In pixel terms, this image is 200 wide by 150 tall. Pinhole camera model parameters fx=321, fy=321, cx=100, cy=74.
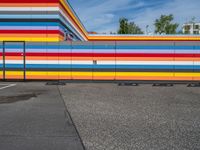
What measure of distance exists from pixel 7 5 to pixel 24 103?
37.7 ft

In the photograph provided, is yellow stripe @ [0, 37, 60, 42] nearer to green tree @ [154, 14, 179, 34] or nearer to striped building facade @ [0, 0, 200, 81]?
striped building facade @ [0, 0, 200, 81]

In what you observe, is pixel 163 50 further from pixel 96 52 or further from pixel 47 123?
pixel 47 123

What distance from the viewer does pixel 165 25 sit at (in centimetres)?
7706

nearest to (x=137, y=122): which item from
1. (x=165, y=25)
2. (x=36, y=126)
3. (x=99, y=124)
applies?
(x=99, y=124)

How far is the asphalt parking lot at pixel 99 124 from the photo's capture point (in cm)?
626

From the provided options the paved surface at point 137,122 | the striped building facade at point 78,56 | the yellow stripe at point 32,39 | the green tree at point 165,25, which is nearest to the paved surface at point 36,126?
the paved surface at point 137,122

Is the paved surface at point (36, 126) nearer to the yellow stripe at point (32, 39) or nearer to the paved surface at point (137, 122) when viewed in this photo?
the paved surface at point (137, 122)

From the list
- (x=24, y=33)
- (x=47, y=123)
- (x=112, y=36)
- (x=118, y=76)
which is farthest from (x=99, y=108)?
(x=112, y=36)

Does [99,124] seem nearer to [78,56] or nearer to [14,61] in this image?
[78,56]

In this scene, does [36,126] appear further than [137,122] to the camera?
No

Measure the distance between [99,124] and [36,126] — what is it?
5.00 feet

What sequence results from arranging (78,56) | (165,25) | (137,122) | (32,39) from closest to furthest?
(137,122), (78,56), (32,39), (165,25)

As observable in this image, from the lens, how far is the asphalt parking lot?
20.5 feet

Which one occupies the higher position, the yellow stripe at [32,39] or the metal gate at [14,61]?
the yellow stripe at [32,39]
